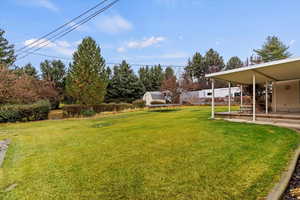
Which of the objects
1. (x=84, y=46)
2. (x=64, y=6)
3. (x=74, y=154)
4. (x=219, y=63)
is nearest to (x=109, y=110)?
(x=84, y=46)

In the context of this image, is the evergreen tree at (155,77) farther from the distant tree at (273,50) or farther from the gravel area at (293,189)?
the gravel area at (293,189)

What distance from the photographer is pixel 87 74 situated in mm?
14430

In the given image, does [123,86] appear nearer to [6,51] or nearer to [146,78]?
[146,78]

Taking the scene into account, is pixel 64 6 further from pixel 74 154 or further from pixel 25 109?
pixel 74 154

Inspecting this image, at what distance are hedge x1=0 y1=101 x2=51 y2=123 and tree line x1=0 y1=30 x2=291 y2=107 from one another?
1.52m

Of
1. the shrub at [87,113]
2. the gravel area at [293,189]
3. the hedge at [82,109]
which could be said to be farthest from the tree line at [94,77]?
the gravel area at [293,189]

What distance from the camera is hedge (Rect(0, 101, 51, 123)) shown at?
1058 centimetres

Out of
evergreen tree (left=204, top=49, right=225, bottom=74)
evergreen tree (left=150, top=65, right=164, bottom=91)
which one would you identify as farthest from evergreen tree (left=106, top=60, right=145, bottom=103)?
evergreen tree (left=204, top=49, right=225, bottom=74)

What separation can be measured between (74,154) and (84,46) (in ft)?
43.8

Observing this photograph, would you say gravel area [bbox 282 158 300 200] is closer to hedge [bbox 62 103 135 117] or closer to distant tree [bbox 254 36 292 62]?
hedge [bbox 62 103 135 117]

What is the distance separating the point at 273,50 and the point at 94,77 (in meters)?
28.6

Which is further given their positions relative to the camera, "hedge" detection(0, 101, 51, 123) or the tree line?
the tree line

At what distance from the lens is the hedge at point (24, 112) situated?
10578 mm

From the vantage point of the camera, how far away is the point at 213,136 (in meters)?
4.45
